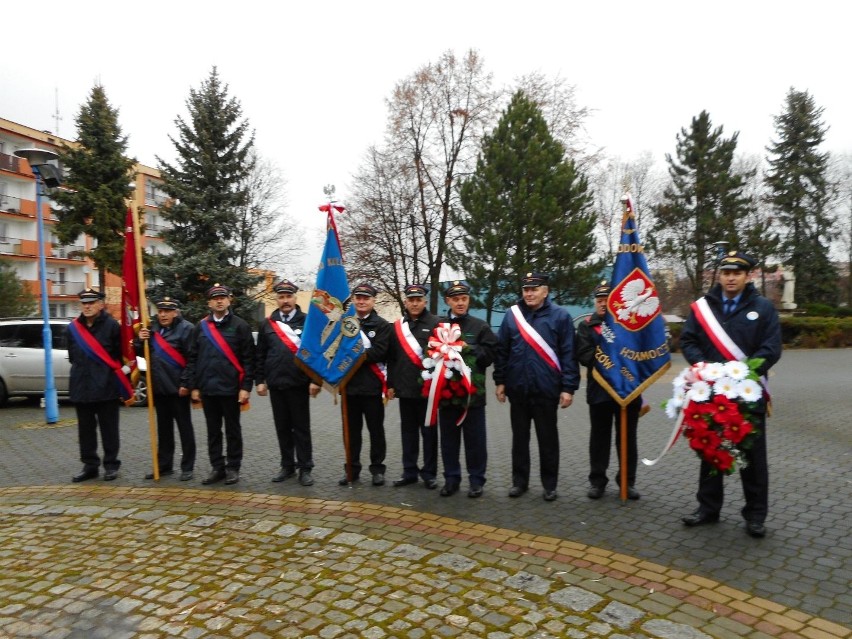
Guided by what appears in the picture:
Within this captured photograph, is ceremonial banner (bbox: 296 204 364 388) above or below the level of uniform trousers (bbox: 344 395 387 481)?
above

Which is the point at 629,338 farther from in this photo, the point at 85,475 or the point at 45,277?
the point at 45,277

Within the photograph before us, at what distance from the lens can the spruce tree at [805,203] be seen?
37375 mm

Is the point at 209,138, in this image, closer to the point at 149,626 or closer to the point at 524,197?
the point at 524,197

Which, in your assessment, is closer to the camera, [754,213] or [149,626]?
[149,626]

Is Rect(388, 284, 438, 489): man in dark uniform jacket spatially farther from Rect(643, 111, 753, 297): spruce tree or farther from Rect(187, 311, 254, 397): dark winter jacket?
Rect(643, 111, 753, 297): spruce tree

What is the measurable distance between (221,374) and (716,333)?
4585 millimetres

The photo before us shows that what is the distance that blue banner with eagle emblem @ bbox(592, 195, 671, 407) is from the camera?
5.53 metres

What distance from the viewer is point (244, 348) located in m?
6.56

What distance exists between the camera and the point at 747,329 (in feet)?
15.6

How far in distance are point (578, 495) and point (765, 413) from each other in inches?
71.3

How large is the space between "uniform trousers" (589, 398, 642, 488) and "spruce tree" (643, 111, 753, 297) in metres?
31.6

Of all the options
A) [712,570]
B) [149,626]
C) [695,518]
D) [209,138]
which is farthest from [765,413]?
[209,138]

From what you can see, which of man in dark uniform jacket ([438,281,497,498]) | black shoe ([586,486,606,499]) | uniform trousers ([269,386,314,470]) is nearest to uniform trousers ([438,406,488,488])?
man in dark uniform jacket ([438,281,497,498])

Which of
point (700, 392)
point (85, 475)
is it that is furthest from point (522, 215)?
point (700, 392)
